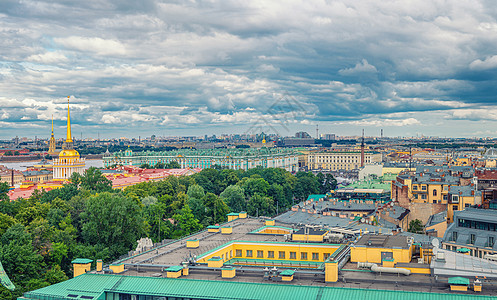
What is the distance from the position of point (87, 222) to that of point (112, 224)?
10.1ft

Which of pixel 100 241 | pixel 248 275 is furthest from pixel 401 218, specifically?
pixel 248 275

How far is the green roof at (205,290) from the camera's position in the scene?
23.8 m

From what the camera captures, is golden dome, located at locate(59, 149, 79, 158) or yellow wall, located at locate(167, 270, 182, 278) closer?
yellow wall, located at locate(167, 270, 182, 278)

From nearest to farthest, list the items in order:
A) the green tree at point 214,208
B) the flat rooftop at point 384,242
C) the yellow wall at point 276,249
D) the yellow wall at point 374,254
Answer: the yellow wall at point 374,254, the flat rooftop at point 384,242, the yellow wall at point 276,249, the green tree at point 214,208

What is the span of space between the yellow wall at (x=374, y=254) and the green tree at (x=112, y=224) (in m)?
24.9

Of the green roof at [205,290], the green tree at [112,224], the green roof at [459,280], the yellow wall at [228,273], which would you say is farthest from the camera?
the green tree at [112,224]

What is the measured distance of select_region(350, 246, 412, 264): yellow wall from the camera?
2947 cm

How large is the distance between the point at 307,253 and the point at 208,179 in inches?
2764

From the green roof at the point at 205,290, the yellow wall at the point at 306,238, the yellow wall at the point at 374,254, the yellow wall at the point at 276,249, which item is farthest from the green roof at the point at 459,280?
the yellow wall at the point at 306,238

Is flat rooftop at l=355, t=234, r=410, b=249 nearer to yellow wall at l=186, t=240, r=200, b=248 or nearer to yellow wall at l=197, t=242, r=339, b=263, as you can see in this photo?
yellow wall at l=197, t=242, r=339, b=263

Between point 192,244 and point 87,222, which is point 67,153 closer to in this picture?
point 87,222

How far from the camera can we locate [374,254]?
29.6m

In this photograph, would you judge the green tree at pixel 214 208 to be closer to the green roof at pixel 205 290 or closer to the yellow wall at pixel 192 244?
the yellow wall at pixel 192 244

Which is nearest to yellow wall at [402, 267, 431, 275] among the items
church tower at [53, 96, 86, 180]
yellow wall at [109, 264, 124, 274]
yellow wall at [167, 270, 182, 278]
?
yellow wall at [167, 270, 182, 278]
